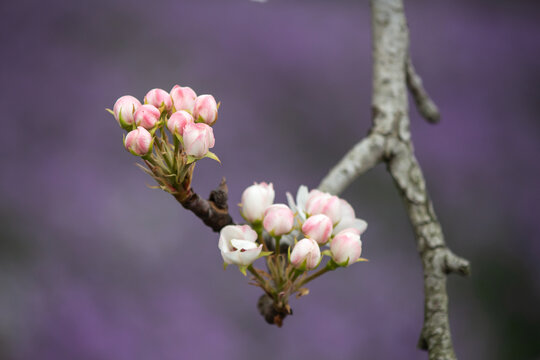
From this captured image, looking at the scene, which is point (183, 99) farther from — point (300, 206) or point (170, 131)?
point (300, 206)

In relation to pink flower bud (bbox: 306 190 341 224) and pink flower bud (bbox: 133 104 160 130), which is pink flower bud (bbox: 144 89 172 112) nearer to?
pink flower bud (bbox: 133 104 160 130)

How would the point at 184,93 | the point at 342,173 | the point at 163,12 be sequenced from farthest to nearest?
the point at 163,12, the point at 342,173, the point at 184,93

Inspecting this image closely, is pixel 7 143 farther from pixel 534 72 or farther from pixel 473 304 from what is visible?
pixel 534 72

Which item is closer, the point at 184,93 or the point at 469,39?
the point at 184,93

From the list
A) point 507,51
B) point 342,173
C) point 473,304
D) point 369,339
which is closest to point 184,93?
point 342,173

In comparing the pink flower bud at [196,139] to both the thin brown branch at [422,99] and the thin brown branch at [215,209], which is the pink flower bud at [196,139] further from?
the thin brown branch at [422,99]

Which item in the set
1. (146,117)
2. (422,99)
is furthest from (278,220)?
(422,99)

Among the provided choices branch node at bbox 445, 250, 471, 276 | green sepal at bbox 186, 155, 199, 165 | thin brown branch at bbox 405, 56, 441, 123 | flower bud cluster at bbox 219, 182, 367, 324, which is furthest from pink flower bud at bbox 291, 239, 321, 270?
thin brown branch at bbox 405, 56, 441, 123

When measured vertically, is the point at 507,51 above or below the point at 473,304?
above
